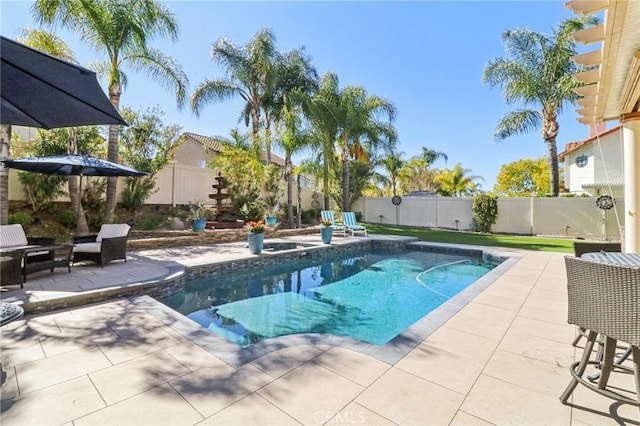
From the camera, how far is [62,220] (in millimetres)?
9844

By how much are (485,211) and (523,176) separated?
1017 inches

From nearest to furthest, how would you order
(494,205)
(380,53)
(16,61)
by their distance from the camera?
1. (16,61)
2. (380,53)
3. (494,205)

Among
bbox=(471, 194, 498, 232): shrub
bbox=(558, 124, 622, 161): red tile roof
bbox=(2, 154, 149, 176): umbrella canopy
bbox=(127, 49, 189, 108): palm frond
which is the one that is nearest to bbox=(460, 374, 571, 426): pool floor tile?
bbox=(2, 154, 149, 176): umbrella canopy

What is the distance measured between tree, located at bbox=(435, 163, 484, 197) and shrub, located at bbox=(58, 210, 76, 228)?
25.6m

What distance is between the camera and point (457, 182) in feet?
90.2

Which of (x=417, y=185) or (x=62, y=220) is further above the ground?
(x=417, y=185)

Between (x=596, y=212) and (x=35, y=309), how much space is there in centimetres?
2018

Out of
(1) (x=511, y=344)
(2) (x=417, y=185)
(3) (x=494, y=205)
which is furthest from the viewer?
(2) (x=417, y=185)

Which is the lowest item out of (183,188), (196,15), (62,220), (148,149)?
(62,220)

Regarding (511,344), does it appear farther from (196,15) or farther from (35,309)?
(196,15)

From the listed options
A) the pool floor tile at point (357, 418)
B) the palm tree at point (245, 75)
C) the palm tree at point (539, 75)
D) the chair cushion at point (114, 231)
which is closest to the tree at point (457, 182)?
the palm tree at point (539, 75)

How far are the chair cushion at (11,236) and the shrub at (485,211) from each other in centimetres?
1825

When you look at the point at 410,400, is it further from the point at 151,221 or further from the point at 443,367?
the point at 151,221

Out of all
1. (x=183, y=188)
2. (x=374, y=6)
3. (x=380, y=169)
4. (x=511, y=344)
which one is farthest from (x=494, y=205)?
(x=183, y=188)
